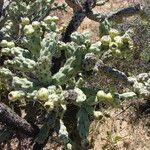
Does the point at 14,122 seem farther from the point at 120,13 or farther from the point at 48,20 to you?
the point at 120,13

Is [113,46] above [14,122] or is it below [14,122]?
above

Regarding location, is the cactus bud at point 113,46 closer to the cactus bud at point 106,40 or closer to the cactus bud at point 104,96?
the cactus bud at point 106,40

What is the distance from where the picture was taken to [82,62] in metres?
4.36

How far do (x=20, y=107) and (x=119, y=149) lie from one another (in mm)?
1477

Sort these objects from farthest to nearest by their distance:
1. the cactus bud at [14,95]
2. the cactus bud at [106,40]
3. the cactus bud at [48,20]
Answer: the cactus bud at [48,20] < the cactus bud at [106,40] < the cactus bud at [14,95]

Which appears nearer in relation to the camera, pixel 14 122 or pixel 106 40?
pixel 106 40

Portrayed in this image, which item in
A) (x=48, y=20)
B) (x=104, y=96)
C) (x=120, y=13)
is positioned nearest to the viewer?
(x=104, y=96)

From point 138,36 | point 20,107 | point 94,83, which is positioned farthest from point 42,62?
point 138,36

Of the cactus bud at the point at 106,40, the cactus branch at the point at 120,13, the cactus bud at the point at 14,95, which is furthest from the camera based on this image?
the cactus branch at the point at 120,13

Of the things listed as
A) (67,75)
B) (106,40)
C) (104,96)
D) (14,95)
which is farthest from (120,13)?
(14,95)

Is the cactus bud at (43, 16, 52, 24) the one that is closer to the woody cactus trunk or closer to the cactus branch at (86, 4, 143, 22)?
the woody cactus trunk

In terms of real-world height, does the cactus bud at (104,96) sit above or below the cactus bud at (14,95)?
below

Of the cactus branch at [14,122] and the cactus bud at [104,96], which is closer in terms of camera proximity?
the cactus bud at [104,96]

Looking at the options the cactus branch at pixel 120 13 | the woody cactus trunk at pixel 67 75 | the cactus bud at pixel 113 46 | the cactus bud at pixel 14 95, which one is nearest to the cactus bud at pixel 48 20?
the woody cactus trunk at pixel 67 75
